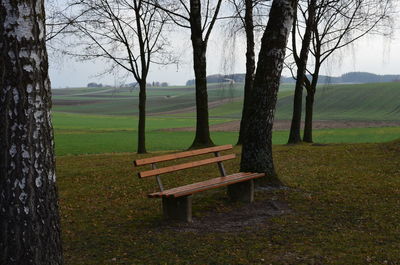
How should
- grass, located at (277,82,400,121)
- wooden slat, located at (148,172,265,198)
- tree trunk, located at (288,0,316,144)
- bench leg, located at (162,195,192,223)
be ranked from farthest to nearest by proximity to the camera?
grass, located at (277,82,400,121), tree trunk, located at (288,0,316,144), bench leg, located at (162,195,192,223), wooden slat, located at (148,172,265,198)

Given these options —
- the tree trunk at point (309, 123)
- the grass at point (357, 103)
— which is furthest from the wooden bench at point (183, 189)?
the grass at point (357, 103)

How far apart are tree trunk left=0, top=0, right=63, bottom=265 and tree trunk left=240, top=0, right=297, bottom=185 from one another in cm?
466

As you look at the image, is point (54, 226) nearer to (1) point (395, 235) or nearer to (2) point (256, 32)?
(1) point (395, 235)

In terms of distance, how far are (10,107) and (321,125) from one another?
45542mm

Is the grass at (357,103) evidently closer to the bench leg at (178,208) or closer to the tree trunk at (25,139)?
the bench leg at (178,208)

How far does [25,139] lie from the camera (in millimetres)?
4230

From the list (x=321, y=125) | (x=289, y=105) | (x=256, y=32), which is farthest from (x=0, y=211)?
(x=289, y=105)

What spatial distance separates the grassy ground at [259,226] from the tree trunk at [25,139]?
1.47m

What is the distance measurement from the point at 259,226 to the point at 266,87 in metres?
2.56

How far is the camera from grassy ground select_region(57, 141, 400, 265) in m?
5.72

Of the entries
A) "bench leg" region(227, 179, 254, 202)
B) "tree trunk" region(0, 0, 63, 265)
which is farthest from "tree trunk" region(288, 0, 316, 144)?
"tree trunk" region(0, 0, 63, 265)

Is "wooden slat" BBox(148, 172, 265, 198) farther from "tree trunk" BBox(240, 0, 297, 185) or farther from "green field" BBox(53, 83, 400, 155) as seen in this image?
"green field" BBox(53, 83, 400, 155)

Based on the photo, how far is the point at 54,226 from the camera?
4465mm

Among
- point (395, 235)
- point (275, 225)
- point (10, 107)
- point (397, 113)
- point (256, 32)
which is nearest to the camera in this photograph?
point (10, 107)
